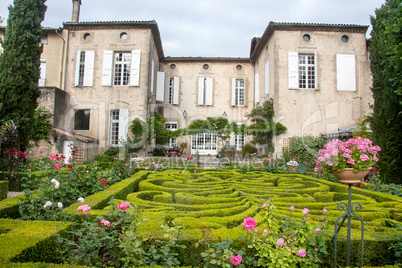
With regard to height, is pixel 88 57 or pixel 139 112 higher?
pixel 88 57

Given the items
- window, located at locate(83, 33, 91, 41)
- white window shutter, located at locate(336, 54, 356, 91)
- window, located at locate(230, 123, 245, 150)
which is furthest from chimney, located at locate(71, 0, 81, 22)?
white window shutter, located at locate(336, 54, 356, 91)

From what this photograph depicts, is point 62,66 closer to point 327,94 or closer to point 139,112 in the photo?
point 139,112

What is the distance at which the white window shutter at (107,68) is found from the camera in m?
14.4

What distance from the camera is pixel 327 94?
13656 millimetres

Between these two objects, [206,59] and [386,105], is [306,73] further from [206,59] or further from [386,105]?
[206,59]

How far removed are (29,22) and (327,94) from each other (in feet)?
45.1

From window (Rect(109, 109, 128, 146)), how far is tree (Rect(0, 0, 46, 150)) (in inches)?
209

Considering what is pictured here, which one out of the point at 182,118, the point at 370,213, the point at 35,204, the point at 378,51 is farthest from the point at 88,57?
the point at 370,213

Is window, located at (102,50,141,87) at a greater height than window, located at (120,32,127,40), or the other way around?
window, located at (120,32,127,40)

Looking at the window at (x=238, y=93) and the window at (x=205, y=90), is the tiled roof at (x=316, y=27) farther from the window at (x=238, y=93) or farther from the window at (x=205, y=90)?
the window at (x=205, y=90)

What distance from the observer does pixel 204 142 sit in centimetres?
1777

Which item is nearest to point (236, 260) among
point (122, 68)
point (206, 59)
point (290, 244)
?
point (290, 244)

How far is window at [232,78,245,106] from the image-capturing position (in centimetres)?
1781

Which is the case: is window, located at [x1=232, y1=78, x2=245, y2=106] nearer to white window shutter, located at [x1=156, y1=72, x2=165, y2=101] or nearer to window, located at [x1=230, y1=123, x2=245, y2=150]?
window, located at [x1=230, y1=123, x2=245, y2=150]
